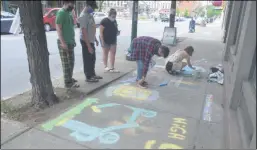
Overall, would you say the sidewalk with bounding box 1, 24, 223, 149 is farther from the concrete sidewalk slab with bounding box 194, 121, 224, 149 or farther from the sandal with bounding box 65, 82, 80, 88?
the sandal with bounding box 65, 82, 80, 88

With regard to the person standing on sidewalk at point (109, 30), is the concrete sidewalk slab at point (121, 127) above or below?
below

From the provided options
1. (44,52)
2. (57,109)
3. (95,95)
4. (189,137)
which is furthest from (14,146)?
(189,137)

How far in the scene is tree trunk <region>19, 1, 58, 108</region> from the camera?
3342mm

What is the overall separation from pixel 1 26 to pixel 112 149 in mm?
11936

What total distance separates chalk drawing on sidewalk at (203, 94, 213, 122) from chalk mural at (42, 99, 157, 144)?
33.3 inches

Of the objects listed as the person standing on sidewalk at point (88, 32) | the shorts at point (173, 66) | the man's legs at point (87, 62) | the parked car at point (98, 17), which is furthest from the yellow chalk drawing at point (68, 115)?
the parked car at point (98, 17)

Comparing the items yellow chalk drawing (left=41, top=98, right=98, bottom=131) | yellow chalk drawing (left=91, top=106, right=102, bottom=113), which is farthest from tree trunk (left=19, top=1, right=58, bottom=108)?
yellow chalk drawing (left=91, top=106, right=102, bottom=113)

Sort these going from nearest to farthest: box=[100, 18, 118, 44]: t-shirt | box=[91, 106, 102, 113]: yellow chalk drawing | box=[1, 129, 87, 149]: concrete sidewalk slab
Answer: box=[1, 129, 87, 149]: concrete sidewalk slab, box=[91, 106, 102, 113]: yellow chalk drawing, box=[100, 18, 118, 44]: t-shirt

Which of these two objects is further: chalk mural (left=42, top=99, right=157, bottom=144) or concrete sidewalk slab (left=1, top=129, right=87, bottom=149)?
chalk mural (left=42, top=99, right=157, bottom=144)

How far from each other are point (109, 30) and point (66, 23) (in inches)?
56.2

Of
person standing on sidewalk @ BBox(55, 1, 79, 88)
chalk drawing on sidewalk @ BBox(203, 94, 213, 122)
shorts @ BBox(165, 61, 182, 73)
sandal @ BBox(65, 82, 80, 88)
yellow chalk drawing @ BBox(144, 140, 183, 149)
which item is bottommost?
chalk drawing on sidewalk @ BBox(203, 94, 213, 122)

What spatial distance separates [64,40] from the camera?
4.11 m

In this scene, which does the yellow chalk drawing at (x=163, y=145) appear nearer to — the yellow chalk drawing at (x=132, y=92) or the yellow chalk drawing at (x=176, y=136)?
the yellow chalk drawing at (x=176, y=136)

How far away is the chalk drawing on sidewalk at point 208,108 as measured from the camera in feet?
12.2
